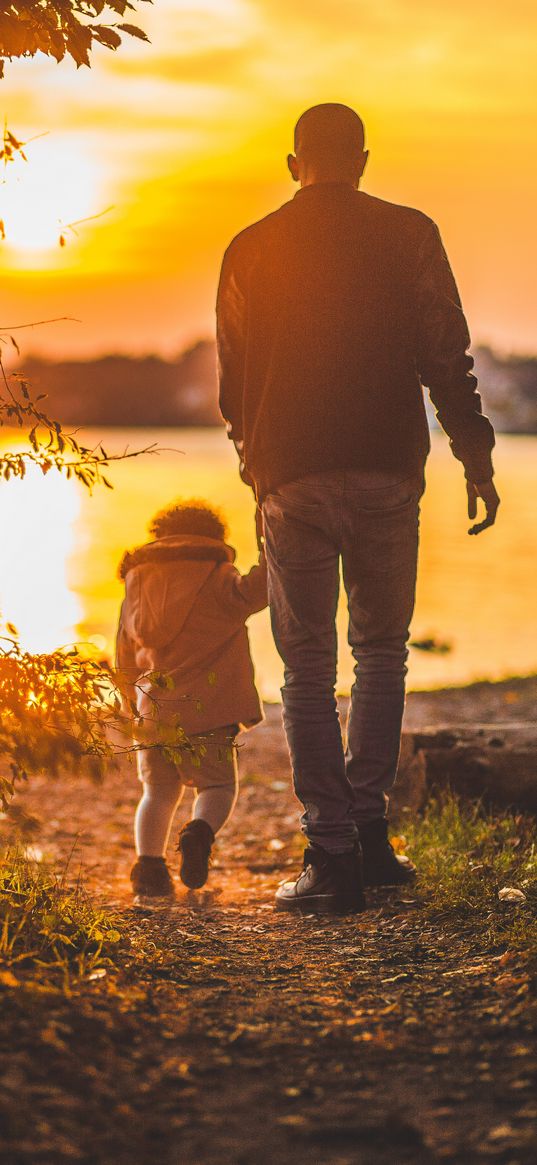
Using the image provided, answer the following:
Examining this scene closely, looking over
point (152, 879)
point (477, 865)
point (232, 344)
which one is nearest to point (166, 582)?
point (232, 344)

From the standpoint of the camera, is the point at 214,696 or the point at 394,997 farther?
the point at 214,696

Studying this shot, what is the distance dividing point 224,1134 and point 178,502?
10.3 ft

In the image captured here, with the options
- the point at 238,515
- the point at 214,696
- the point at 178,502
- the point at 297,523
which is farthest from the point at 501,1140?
the point at 238,515

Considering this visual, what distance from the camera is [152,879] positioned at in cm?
494

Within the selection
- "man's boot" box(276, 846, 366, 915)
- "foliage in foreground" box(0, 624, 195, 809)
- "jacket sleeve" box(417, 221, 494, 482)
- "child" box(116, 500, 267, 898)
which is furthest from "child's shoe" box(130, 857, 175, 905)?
"jacket sleeve" box(417, 221, 494, 482)

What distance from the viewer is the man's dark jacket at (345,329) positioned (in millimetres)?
4141

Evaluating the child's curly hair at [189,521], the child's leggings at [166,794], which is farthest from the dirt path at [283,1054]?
the child's curly hair at [189,521]

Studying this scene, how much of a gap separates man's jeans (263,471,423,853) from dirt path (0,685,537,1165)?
0.52 m

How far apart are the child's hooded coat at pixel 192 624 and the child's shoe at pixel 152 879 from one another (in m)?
0.54

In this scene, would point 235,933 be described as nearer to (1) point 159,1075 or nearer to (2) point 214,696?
(2) point 214,696

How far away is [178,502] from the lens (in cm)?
518

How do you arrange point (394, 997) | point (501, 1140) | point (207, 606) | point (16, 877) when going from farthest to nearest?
1. point (207, 606)
2. point (16, 877)
3. point (394, 997)
4. point (501, 1140)

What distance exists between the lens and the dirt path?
2.33m

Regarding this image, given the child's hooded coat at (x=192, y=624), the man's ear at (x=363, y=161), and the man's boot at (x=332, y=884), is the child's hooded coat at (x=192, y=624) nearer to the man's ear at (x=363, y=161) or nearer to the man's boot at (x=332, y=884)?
the man's boot at (x=332, y=884)
